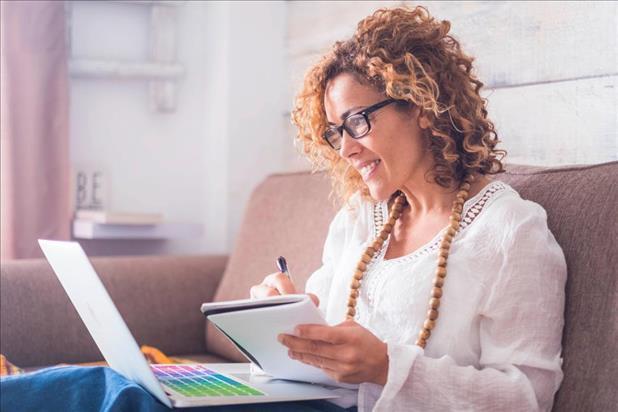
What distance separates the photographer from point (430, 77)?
149 cm

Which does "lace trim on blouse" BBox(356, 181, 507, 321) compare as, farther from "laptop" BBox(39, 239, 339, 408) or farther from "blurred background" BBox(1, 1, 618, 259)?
"blurred background" BBox(1, 1, 618, 259)

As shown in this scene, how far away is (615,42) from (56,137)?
149cm

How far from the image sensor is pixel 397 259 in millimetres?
1504

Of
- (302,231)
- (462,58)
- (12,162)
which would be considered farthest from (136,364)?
(12,162)

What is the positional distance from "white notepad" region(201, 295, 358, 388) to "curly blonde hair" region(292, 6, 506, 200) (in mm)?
382

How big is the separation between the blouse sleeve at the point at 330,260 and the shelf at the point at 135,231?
99cm

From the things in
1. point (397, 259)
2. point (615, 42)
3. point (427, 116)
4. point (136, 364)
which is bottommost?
point (136, 364)

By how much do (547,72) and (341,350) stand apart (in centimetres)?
86

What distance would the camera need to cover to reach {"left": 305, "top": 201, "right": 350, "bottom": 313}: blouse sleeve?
1.70m

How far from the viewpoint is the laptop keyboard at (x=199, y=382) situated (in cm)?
130

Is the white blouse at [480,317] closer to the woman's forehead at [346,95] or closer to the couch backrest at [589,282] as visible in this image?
the couch backrest at [589,282]

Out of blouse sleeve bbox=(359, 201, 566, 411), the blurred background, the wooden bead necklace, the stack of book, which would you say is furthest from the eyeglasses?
the stack of book

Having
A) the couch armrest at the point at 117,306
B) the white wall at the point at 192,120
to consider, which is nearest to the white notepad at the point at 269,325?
the couch armrest at the point at 117,306

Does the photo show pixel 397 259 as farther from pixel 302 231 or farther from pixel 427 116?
pixel 302 231
